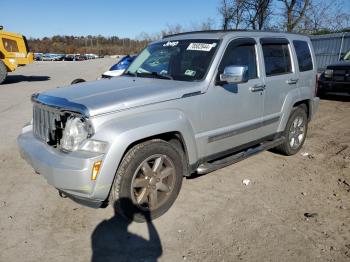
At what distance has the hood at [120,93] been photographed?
3184 mm

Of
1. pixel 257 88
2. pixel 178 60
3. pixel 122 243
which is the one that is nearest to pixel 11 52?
pixel 178 60

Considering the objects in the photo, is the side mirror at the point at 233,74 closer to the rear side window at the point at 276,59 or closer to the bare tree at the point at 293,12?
the rear side window at the point at 276,59

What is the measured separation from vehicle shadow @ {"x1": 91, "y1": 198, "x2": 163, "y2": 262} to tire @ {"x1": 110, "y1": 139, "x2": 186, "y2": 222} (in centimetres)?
6

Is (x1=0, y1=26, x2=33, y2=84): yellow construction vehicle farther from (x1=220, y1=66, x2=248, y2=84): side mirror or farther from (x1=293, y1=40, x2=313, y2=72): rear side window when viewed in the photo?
(x1=220, y1=66, x2=248, y2=84): side mirror

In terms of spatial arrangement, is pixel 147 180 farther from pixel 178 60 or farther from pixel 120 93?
pixel 178 60

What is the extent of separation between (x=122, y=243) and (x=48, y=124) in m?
1.47

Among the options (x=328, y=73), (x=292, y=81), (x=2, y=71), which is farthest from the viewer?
(x=2, y=71)

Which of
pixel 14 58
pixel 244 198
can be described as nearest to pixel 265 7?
pixel 14 58

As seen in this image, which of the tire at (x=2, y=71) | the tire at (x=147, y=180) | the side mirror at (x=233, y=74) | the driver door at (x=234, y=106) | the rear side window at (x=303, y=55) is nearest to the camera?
the tire at (x=147, y=180)

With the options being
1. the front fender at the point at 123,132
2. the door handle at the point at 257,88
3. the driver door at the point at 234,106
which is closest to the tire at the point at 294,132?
the driver door at the point at 234,106

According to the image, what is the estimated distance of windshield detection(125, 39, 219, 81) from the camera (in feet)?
13.2

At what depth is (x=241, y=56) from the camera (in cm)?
436

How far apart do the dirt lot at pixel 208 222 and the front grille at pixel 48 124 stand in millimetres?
857

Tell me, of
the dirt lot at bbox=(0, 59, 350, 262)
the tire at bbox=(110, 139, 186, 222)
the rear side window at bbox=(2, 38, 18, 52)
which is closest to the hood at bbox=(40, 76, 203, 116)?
the tire at bbox=(110, 139, 186, 222)
